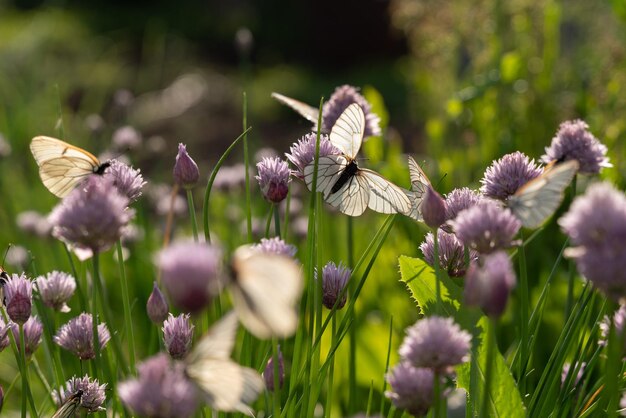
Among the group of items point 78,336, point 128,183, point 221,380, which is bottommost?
point 78,336

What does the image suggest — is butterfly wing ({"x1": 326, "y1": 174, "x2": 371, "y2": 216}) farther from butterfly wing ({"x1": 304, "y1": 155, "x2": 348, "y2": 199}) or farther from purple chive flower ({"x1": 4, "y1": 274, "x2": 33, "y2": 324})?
purple chive flower ({"x1": 4, "y1": 274, "x2": 33, "y2": 324})

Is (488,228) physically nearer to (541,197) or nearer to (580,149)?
(541,197)

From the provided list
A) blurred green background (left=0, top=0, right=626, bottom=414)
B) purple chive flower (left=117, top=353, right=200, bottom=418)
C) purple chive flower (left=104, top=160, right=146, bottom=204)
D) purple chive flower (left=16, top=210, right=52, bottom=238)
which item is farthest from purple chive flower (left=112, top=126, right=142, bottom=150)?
purple chive flower (left=117, top=353, right=200, bottom=418)

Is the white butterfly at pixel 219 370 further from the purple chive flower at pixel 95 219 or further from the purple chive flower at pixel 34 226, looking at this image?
the purple chive flower at pixel 34 226

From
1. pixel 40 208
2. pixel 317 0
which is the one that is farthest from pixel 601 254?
pixel 317 0

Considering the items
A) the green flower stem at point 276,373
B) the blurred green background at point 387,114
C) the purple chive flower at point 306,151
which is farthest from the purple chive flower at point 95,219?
the blurred green background at point 387,114

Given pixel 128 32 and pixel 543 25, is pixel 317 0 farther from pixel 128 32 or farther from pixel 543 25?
pixel 543 25

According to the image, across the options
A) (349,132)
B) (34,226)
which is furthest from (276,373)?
(34,226)
